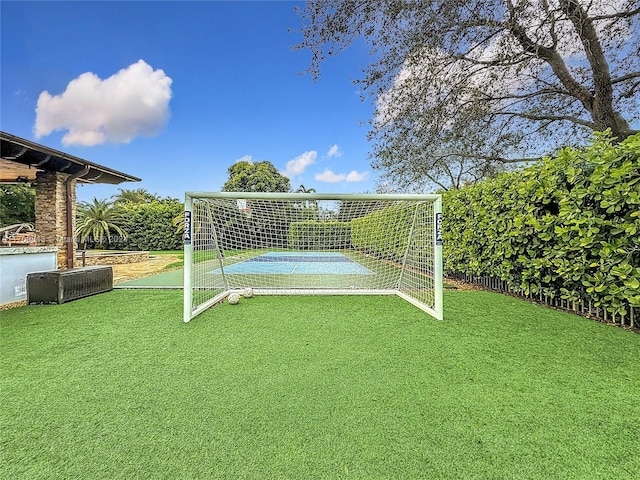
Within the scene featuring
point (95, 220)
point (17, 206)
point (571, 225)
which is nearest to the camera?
point (571, 225)

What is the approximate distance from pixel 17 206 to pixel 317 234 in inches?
969

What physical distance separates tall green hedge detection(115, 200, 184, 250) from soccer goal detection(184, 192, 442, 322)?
1482 cm

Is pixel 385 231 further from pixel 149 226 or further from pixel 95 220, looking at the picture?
pixel 149 226

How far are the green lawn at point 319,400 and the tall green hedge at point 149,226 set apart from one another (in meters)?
18.1

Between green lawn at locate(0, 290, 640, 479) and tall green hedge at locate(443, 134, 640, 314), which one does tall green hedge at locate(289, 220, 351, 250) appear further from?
green lawn at locate(0, 290, 640, 479)

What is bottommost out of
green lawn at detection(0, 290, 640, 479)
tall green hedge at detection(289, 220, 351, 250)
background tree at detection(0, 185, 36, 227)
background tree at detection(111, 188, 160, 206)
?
green lawn at detection(0, 290, 640, 479)

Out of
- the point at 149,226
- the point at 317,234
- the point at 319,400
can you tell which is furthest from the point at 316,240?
the point at 149,226

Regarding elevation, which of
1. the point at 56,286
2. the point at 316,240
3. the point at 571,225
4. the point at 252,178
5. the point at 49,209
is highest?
the point at 252,178

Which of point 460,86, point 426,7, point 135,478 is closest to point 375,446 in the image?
point 135,478

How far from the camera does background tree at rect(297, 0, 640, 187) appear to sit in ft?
21.0

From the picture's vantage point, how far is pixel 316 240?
22.5ft

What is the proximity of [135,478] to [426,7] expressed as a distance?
26.4 ft

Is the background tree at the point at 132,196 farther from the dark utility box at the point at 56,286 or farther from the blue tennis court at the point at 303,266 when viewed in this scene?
the dark utility box at the point at 56,286

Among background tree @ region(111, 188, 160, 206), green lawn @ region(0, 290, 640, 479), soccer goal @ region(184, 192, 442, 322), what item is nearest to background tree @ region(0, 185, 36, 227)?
background tree @ region(111, 188, 160, 206)
